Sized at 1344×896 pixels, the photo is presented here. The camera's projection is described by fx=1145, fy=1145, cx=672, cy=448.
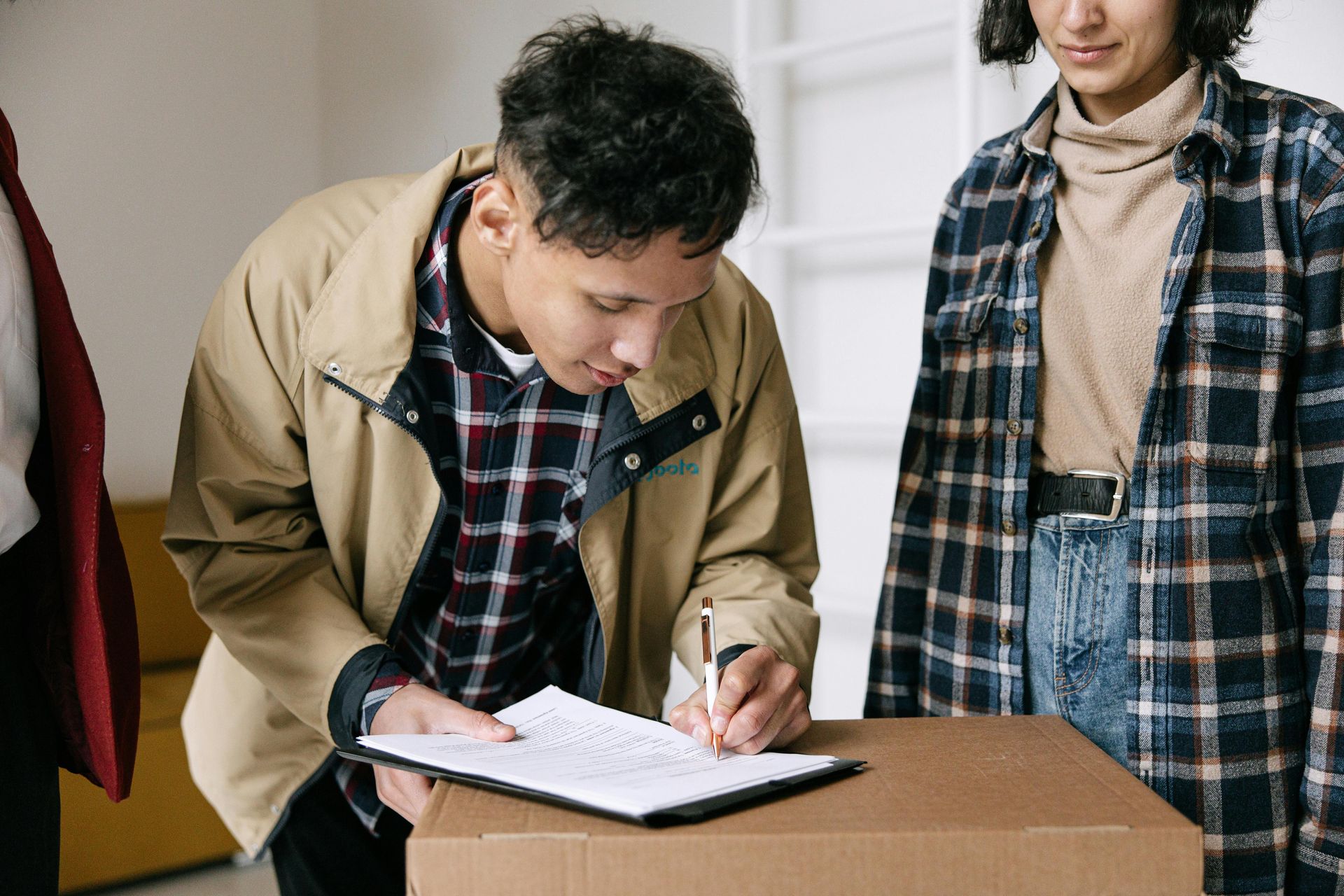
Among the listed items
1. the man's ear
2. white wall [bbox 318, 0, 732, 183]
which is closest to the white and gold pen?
the man's ear

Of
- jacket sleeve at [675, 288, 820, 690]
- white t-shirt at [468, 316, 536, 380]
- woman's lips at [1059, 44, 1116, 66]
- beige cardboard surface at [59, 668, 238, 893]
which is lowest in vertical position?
beige cardboard surface at [59, 668, 238, 893]

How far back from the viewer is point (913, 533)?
5.05 ft

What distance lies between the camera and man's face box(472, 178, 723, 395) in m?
1.01

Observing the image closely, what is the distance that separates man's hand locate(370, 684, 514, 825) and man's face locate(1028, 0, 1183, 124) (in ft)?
3.26

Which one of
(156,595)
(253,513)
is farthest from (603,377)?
(156,595)

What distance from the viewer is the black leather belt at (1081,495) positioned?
1331mm

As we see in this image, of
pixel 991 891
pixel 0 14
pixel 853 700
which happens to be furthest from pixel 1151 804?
pixel 0 14

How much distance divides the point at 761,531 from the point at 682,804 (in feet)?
1.84

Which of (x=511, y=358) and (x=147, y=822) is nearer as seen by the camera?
(x=511, y=358)

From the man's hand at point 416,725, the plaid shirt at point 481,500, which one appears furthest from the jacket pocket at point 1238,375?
the man's hand at point 416,725

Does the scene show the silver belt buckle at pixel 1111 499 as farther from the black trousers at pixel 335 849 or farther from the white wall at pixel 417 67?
the white wall at pixel 417 67

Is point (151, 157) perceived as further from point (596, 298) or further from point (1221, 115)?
point (1221, 115)

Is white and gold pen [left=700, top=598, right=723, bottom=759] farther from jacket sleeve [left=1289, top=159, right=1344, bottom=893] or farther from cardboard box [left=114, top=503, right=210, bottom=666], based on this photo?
cardboard box [left=114, top=503, right=210, bottom=666]

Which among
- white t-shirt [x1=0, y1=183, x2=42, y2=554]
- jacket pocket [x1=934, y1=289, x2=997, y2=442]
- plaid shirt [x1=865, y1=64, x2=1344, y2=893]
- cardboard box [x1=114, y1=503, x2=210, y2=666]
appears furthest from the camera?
cardboard box [x1=114, y1=503, x2=210, y2=666]
